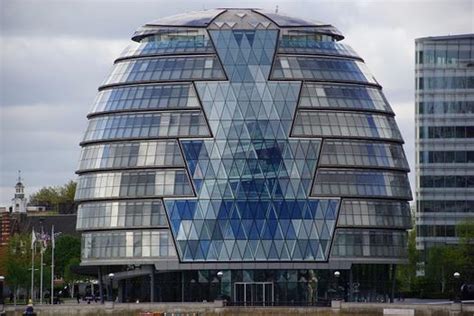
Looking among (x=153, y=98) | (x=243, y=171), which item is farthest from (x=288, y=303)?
(x=153, y=98)

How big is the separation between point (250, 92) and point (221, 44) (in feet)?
16.3

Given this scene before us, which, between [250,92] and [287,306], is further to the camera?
[250,92]

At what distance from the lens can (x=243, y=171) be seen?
168 m

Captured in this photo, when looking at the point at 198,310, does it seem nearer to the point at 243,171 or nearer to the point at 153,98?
the point at 243,171

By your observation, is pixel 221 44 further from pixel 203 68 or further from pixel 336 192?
pixel 336 192

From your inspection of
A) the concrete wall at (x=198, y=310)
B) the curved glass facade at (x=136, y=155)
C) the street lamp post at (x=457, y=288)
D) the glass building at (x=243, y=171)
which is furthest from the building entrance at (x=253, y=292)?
the street lamp post at (x=457, y=288)

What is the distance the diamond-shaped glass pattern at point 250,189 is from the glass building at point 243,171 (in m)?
0.09

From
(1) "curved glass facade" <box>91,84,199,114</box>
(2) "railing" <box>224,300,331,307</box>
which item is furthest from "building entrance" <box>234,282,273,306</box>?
(1) "curved glass facade" <box>91,84,199,114</box>

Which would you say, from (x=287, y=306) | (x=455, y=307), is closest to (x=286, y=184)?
(x=287, y=306)

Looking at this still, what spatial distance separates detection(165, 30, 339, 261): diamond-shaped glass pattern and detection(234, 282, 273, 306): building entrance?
237 cm

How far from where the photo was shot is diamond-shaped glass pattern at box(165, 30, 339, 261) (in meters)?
167

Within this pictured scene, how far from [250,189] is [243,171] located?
167 centimetres

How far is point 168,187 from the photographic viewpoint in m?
168

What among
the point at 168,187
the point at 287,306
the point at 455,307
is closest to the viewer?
the point at 455,307
